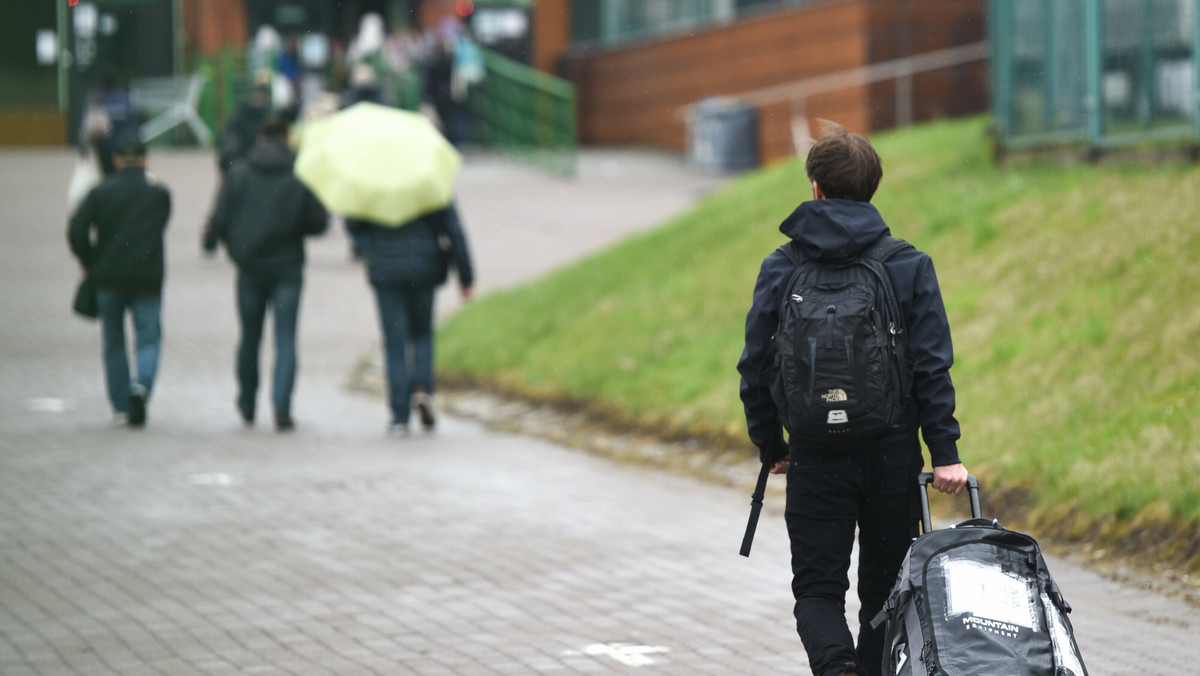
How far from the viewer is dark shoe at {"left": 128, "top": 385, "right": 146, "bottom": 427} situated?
11.2 m

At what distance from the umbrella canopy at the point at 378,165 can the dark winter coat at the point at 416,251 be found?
116 millimetres

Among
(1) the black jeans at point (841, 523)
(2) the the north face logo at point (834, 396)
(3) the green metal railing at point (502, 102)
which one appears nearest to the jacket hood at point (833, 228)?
(2) the the north face logo at point (834, 396)

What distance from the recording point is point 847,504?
453cm

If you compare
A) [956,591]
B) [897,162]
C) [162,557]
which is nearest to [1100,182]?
[897,162]

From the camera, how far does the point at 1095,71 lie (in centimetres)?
1255

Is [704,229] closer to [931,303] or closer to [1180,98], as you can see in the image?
[1180,98]

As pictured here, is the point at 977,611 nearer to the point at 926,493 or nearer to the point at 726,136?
the point at 926,493

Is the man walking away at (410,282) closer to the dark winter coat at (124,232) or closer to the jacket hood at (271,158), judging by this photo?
the jacket hood at (271,158)

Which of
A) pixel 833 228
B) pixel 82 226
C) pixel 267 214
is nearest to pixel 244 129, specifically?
pixel 82 226

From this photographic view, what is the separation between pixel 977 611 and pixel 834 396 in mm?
665

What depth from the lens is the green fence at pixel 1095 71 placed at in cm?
1142

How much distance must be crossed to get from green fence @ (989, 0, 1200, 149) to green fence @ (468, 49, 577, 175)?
13897 millimetres

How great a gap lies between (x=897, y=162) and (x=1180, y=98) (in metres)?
4.70

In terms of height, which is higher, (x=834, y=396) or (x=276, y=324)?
(x=834, y=396)
